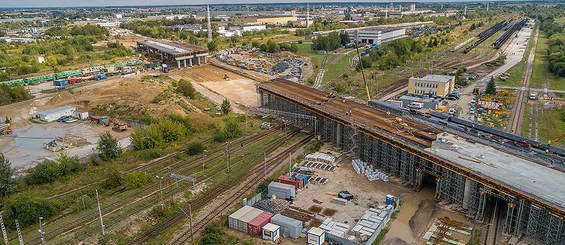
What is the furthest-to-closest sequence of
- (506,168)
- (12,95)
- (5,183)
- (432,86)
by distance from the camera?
(12,95) < (432,86) < (5,183) < (506,168)

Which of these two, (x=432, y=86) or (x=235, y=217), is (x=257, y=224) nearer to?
(x=235, y=217)

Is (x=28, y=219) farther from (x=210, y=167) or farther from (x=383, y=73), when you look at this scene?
(x=383, y=73)

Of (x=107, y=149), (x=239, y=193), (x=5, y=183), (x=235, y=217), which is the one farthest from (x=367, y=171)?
(x=5, y=183)

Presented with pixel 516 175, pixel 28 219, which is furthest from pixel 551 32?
pixel 28 219

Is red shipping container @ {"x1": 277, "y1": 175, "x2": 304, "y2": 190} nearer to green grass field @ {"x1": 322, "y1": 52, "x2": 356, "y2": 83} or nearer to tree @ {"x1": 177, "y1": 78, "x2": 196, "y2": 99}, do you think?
tree @ {"x1": 177, "y1": 78, "x2": 196, "y2": 99}

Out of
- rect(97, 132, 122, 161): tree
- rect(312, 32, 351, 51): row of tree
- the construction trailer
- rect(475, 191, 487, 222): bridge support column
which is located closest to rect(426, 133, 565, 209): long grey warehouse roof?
rect(475, 191, 487, 222): bridge support column

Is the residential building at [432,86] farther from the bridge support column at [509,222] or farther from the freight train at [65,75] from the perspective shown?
the freight train at [65,75]
